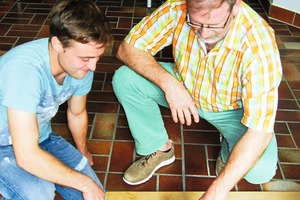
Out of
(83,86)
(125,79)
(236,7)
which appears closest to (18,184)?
(83,86)

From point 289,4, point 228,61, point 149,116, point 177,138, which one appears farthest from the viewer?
point 289,4

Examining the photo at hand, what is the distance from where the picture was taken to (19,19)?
135 inches

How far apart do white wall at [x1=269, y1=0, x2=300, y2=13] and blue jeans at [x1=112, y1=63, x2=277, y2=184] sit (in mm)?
1839

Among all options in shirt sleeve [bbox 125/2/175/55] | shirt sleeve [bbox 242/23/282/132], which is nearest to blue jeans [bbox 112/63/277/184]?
shirt sleeve [bbox 125/2/175/55]

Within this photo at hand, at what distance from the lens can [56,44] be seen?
140cm

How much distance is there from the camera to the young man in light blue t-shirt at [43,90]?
4.42ft

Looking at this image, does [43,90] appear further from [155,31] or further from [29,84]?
[155,31]

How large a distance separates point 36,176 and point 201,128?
105 cm

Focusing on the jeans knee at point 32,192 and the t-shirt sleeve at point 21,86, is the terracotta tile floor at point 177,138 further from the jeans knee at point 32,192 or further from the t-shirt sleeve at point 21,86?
the t-shirt sleeve at point 21,86

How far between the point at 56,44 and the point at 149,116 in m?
0.66

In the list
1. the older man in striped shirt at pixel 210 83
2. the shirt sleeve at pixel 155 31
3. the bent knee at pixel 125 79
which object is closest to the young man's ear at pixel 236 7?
the older man in striped shirt at pixel 210 83

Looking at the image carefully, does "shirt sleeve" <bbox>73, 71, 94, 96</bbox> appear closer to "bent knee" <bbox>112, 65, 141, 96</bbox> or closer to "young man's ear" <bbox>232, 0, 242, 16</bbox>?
"bent knee" <bbox>112, 65, 141, 96</bbox>

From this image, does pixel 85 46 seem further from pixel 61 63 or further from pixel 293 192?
pixel 293 192

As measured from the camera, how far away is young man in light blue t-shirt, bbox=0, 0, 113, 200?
1346 mm
